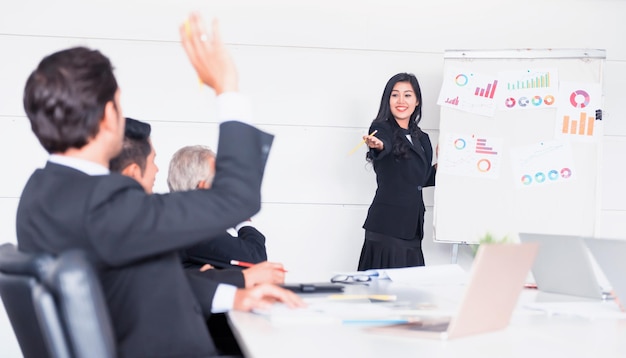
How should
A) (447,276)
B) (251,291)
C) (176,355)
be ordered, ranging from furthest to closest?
(447,276) → (251,291) → (176,355)

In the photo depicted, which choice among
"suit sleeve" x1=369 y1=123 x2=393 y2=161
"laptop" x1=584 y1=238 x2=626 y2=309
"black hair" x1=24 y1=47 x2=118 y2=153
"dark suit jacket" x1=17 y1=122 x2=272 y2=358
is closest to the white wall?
"suit sleeve" x1=369 y1=123 x2=393 y2=161

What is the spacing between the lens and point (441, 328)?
136 cm

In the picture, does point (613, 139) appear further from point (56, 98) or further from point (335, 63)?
point (56, 98)

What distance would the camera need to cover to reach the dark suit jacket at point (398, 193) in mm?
3725

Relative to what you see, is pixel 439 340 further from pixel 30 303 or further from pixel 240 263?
pixel 240 263

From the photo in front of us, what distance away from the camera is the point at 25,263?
3.29 ft

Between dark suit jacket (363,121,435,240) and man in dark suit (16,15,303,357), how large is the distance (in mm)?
2395

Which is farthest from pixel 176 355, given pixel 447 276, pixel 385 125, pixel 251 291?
pixel 385 125

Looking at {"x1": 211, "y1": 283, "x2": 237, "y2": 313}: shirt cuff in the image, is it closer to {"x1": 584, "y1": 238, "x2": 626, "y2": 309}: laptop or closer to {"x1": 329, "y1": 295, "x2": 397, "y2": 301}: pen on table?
{"x1": 329, "y1": 295, "x2": 397, "y2": 301}: pen on table

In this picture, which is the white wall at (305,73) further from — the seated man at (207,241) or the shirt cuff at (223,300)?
the shirt cuff at (223,300)

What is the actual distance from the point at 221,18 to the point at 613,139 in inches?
90.3

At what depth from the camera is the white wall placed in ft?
12.7

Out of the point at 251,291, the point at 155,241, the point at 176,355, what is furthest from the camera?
the point at 251,291

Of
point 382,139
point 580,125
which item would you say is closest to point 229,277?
point 382,139
